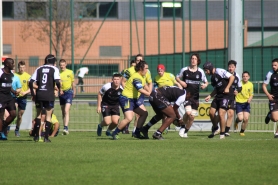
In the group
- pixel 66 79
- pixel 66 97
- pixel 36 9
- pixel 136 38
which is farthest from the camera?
pixel 136 38

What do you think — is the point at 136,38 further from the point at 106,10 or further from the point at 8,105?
the point at 8,105

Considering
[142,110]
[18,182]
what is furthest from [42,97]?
[18,182]

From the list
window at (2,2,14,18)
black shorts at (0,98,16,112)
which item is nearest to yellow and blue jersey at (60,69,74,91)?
black shorts at (0,98,16,112)

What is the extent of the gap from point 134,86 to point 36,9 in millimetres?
27743

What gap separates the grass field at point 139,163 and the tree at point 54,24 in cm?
2734

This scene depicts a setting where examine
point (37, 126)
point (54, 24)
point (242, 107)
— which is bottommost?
point (37, 126)

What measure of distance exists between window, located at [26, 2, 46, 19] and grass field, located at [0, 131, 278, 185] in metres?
28.4

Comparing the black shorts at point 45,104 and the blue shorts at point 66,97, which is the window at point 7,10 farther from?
the black shorts at point 45,104

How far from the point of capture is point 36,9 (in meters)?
44.9

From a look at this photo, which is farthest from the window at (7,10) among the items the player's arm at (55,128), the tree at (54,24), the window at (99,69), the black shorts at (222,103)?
the black shorts at (222,103)

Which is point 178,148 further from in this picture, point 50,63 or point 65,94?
point 65,94

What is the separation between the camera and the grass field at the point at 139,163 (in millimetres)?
10484

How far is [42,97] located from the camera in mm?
17141

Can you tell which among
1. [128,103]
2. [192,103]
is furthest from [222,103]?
[128,103]
